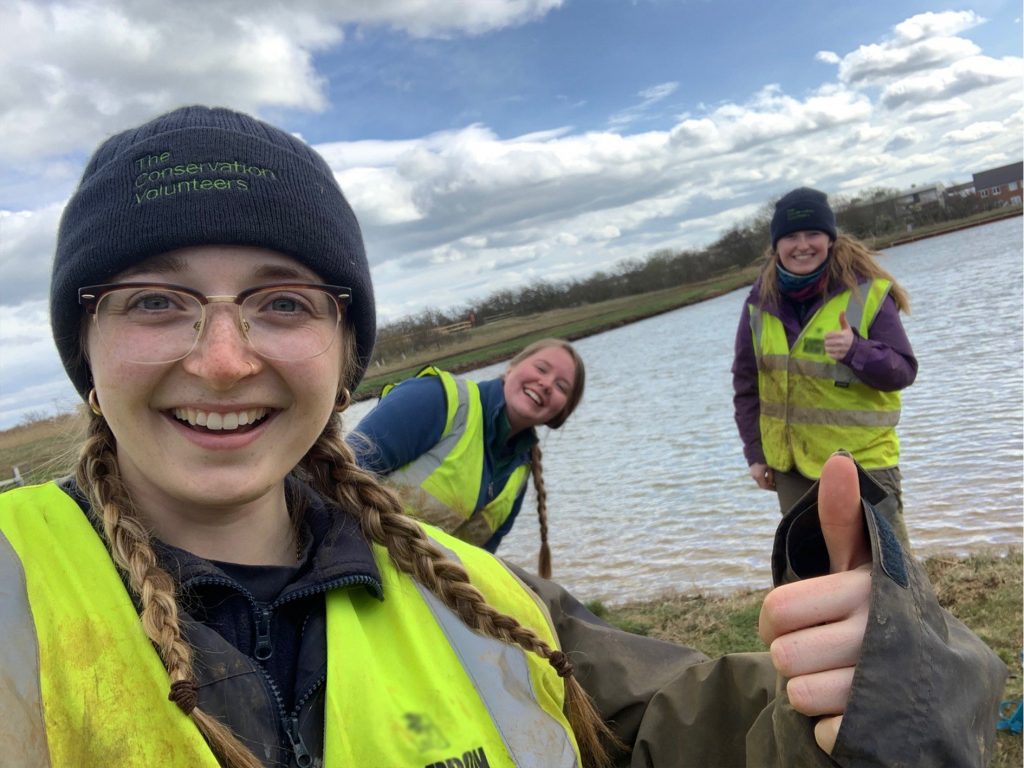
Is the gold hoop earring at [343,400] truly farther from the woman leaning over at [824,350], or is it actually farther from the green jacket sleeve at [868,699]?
the woman leaning over at [824,350]

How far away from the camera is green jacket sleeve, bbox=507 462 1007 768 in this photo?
118 centimetres

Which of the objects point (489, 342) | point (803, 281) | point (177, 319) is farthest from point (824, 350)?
point (489, 342)

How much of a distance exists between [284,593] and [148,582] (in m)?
0.28

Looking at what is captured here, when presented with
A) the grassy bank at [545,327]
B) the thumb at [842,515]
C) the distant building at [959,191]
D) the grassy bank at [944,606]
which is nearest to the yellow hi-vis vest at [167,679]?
the thumb at [842,515]

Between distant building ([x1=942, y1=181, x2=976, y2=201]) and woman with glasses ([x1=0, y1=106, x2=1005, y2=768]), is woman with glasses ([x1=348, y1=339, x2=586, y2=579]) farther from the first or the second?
distant building ([x1=942, y1=181, x2=976, y2=201])

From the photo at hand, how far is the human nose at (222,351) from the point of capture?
145cm

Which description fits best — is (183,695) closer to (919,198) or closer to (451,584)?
(451,584)

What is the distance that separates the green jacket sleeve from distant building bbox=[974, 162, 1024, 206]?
98.2 m

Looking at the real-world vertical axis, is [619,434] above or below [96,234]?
below

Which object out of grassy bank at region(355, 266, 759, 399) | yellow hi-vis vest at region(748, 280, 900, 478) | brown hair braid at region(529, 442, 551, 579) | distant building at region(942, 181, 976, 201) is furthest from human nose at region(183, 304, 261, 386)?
distant building at region(942, 181, 976, 201)

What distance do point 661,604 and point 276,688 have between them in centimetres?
533

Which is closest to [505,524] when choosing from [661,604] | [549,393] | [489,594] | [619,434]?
[549,393]

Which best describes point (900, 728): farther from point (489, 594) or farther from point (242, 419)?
point (242, 419)

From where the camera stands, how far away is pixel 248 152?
169cm
